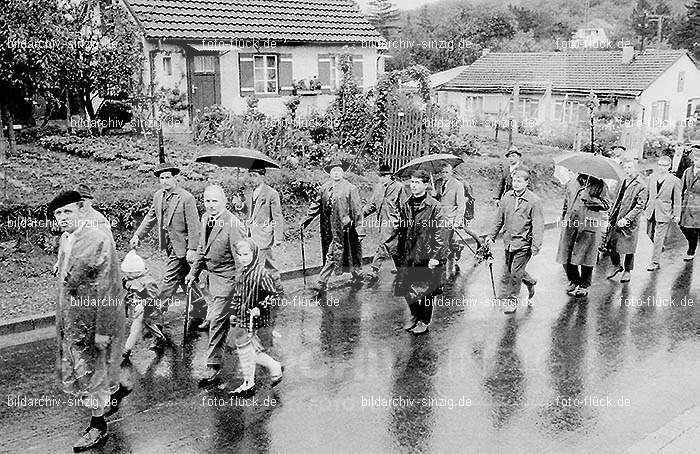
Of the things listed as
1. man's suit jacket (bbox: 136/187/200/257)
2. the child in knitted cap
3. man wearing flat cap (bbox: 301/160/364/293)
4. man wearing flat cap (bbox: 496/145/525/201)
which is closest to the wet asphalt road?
the child in knitted cap

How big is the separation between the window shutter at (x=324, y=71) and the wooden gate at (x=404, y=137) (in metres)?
7.00

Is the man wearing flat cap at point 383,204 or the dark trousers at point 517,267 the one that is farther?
the man wearing flat cap at point 383,204

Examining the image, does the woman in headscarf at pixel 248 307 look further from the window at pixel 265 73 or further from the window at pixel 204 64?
the window at pixel 265 73

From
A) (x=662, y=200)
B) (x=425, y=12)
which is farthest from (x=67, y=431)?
(x=425, y=12)

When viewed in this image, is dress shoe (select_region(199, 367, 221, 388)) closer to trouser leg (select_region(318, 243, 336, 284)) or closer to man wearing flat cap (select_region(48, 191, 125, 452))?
man wearing flat cap (select_region(48, 191, 125, 452))

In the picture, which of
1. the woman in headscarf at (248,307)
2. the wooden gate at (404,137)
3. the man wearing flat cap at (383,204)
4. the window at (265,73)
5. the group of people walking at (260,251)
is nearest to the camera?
the group of people walking at (260,251)

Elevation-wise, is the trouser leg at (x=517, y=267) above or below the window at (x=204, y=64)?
below

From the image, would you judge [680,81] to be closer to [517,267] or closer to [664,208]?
[664,208]

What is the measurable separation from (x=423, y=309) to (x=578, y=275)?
9.77ft

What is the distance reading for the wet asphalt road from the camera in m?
6.01

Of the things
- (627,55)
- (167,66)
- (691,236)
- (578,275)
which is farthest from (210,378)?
(627,55)

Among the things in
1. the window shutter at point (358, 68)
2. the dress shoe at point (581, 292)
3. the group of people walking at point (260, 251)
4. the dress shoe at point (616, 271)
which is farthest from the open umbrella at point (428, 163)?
the window shutter at point (358, 68)

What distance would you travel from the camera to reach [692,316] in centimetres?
930

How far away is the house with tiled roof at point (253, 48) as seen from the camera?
2067 cm
